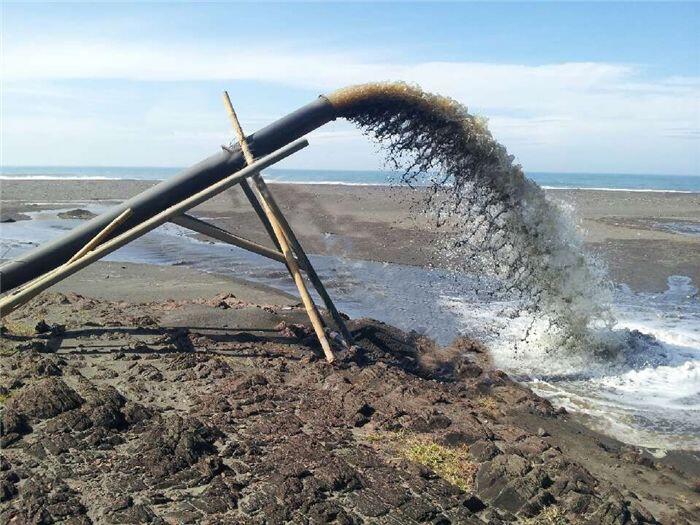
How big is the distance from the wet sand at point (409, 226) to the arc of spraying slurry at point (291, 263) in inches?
112

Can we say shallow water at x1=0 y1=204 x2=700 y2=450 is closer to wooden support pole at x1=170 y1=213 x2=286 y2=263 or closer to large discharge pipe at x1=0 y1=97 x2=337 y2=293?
wooden support pole at x1=170 y1=213 x2=286 y2=263

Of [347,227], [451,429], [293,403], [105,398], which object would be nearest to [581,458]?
[451,429]

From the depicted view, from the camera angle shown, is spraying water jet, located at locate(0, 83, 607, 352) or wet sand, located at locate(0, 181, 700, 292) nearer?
spraying water jet, located at locate(0, 83, 607, 352)

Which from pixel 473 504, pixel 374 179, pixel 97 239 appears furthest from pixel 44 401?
pixel 374 179

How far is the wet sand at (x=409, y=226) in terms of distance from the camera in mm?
21891

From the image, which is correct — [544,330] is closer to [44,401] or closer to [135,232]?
[135,232]

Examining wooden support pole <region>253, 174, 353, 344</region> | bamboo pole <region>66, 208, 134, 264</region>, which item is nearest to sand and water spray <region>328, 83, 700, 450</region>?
wooden support pole <region>253, 174, 353, 344</region>

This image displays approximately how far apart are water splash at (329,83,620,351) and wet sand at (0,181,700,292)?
980 mm

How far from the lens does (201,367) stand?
27.6ft

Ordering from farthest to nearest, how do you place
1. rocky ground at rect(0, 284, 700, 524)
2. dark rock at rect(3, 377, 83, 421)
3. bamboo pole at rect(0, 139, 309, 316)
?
bamboo pole at rect(0, 139, 309, 316)
dark rock at rect(3, 377, 83, 421)
rocky ground at rect(0, 284, 700, 524)

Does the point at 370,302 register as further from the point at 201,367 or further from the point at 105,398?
the point at 105,398

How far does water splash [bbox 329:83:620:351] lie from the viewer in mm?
9695

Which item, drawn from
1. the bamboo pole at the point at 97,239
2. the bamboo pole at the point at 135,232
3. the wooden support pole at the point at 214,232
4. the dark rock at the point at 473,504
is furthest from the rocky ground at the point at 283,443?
the wooden support pole at the point at 214,232

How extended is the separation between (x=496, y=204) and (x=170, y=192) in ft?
18.5
